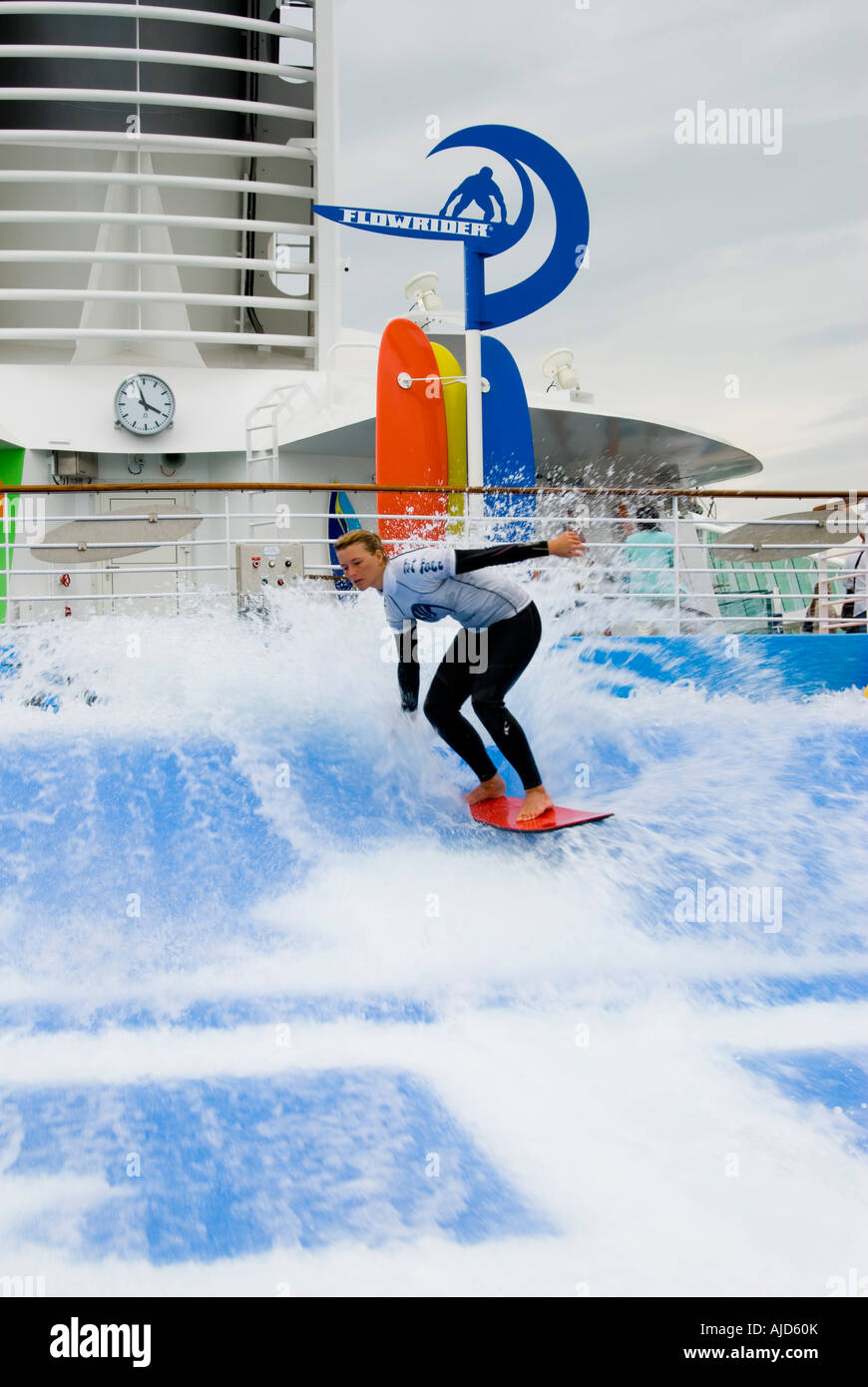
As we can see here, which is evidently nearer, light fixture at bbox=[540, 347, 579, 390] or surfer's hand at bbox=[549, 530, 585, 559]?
surfer's hand at bbox=[549, 530, 585, 559]

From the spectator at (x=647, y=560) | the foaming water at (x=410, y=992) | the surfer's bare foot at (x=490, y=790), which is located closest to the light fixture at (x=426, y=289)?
the spectator at (x=647, y=560)

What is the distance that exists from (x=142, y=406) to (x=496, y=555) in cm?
1118

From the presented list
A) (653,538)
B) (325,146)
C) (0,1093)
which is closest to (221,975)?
(0,1093)

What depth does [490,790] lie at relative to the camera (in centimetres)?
607

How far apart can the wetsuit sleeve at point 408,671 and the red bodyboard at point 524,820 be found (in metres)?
0.65

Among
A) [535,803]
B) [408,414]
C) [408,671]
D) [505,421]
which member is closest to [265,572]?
[408,414]

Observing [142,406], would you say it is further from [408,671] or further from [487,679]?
[487,679]

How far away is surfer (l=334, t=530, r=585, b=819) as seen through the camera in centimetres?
555

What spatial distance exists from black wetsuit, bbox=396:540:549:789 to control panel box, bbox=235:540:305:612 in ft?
10.2

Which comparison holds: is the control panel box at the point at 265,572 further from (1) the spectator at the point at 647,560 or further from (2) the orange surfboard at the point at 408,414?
(1) the spectator at the point at 647,560

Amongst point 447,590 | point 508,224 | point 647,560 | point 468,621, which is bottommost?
point 468,621

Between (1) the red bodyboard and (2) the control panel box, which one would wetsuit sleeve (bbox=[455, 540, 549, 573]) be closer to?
(1) the red bodyboard

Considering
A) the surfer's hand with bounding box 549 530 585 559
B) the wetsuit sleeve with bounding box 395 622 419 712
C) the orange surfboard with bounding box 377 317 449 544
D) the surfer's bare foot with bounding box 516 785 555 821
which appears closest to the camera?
the surfer's hand with bounding box 549 530 585 559

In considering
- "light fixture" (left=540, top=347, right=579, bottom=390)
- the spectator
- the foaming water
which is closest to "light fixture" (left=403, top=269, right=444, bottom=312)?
"light fixture" (left=540, top=347, right=579, bottom=390)
